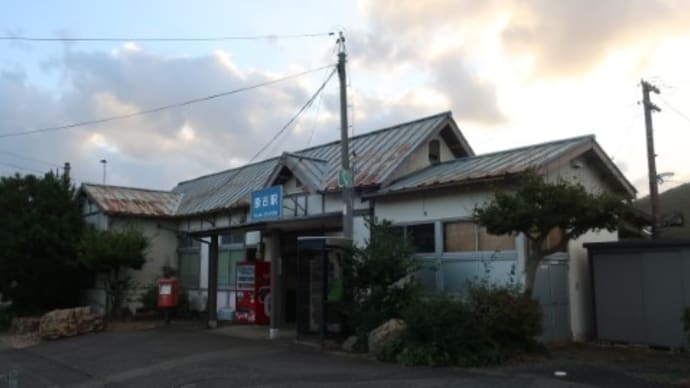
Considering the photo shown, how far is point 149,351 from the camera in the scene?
48.1 feet

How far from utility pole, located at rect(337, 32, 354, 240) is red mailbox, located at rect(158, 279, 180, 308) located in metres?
Result: 8.31

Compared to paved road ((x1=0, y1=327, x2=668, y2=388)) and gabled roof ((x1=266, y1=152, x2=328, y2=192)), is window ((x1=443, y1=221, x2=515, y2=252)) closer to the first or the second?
paved road ((x1=0, y1=327, x2=668, y2=388))

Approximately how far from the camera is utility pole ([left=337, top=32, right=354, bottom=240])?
47.5 ft

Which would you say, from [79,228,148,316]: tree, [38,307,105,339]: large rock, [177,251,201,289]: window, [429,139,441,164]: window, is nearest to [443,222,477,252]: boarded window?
[429,139,441,164]: window

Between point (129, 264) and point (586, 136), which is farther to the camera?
point (129, 264)

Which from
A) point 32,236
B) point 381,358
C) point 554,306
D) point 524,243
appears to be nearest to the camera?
point 381,358

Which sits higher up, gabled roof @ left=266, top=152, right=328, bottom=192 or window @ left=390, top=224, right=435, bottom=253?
gabled roof @ left=266, top=152, right=328, bottom=192

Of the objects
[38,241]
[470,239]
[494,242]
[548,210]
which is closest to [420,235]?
[470,239]

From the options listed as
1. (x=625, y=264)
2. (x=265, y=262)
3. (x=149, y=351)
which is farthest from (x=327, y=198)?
(x=625, y=264)

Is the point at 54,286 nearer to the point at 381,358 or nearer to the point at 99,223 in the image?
the point at 99,223

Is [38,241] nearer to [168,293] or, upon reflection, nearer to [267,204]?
[168,293]

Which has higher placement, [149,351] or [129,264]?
[129,264]

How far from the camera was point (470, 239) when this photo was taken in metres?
14.1

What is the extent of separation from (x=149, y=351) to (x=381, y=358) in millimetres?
5830
